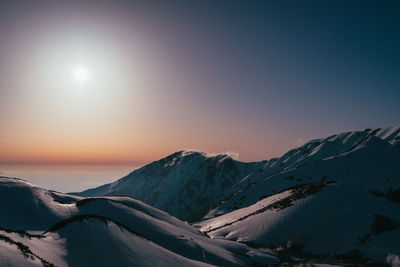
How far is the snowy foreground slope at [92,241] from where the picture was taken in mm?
17984

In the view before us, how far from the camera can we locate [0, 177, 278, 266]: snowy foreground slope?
1798 centimetres

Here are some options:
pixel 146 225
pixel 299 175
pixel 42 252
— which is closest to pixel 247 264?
pixel 146 225

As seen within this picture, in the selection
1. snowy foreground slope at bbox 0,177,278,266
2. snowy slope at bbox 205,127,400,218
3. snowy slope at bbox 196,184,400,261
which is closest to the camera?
snowy foreground slope at bbox 0,177,278,266

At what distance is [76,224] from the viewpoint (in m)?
23.7

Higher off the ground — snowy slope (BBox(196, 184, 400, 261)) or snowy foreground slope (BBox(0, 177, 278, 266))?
snowy foreground slope (BBox(0, 177, 278, 266))

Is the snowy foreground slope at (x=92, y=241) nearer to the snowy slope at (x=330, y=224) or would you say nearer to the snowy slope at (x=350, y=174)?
the snowy slope at (x=330, y=224)

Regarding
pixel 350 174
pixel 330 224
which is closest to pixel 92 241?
pixel 330 224

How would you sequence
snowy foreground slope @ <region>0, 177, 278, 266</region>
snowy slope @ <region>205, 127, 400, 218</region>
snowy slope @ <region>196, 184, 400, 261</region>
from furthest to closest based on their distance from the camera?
snowy slope @ <region>205, 127, 400, 218</region>, snowy slope @ <region>196, 184, 400, 261</region>, snowy foreground slope @ <region>0, 177, 278, 266</region>

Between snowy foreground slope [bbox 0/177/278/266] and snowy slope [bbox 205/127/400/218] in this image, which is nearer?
snowy foreground slope [bbox 0/177/278/266]

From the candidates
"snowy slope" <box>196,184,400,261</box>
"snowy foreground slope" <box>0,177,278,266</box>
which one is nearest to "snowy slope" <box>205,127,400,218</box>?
"snowy slope" <box>196,184,400,261</box>

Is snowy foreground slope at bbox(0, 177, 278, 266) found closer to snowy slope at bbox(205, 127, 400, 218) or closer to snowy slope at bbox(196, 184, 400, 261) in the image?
snowy slope at bbox(196, 184, 400, 261)

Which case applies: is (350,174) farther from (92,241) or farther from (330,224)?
(92,241)

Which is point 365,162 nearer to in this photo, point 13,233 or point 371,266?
point 371,266

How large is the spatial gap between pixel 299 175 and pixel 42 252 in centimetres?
11557
